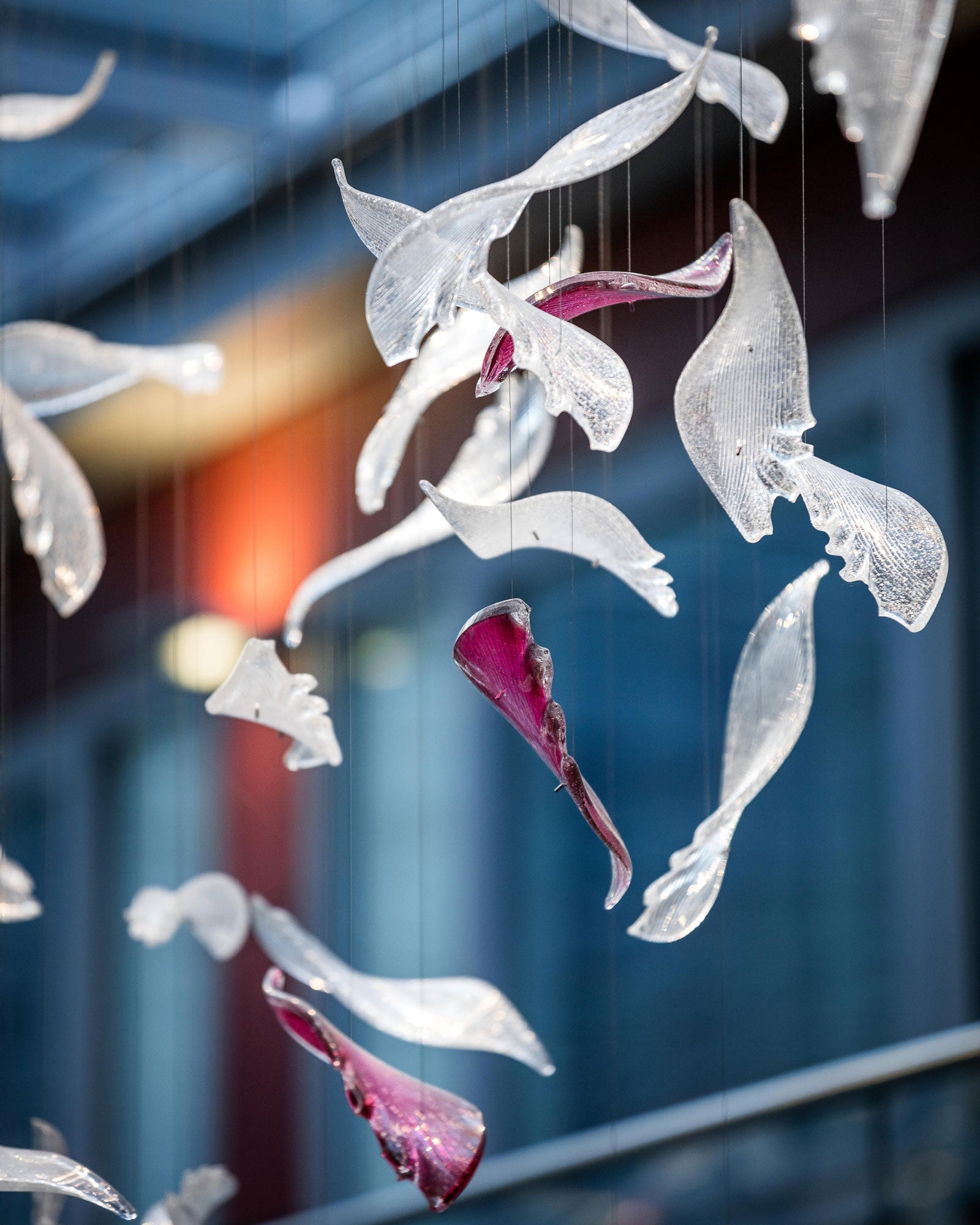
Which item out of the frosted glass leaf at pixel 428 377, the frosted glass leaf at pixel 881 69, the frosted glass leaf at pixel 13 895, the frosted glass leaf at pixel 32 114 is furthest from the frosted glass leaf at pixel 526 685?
the frosted glass leaf at pixel 32 114

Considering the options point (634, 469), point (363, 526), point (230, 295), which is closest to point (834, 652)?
point (634, 469)

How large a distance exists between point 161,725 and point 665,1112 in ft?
5.35

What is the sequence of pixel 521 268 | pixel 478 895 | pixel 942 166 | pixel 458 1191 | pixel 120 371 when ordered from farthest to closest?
pixel 478 895 < pixel 521 268 < pixel 942 166 < pixel 120 371 < pixel 458 1191

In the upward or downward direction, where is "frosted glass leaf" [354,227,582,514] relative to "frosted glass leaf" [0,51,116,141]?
downward

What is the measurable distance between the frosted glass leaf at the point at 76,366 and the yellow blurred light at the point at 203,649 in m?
1.64

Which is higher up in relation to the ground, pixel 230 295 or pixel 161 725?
pixel 230 295

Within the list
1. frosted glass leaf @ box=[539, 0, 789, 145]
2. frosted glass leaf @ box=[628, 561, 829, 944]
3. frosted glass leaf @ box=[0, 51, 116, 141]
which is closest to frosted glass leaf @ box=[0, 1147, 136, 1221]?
frosted glass leaf @ box=[628, 561, 829, 944]

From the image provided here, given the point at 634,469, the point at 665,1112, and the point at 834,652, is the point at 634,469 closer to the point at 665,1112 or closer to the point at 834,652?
the point at 834,652

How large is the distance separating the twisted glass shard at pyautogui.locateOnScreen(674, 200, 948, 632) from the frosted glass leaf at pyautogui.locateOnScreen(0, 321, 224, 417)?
37.6 inches

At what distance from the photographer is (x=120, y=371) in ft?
6.12

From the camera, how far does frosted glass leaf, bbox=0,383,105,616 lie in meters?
1.79

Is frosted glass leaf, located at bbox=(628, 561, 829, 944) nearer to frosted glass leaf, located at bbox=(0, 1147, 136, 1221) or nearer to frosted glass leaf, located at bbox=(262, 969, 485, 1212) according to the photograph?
frosted glass leaf, located at bbox=(262, 969, 485, 1212)

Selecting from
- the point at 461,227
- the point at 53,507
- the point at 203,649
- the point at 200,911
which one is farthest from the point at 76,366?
the point at 203,649

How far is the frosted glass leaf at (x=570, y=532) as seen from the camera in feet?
3.91
